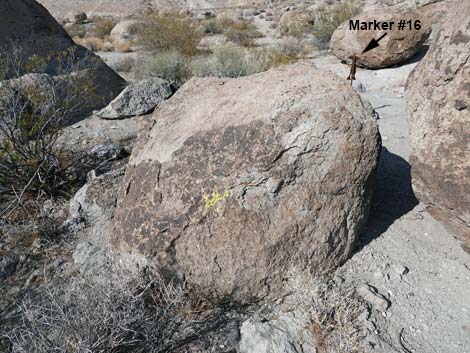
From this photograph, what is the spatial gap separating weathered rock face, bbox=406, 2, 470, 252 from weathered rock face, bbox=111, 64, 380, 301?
14.0 inches

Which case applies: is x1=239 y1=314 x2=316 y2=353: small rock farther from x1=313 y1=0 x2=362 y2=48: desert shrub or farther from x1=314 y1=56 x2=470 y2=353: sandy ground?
x1=313 y1=0 x2=362 y2=48: desert shrub

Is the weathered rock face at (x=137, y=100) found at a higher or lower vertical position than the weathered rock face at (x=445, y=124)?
lower

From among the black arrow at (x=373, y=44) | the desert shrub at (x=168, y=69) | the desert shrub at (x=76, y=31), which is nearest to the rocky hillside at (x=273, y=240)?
the desert shrub at (x=168, y=69)

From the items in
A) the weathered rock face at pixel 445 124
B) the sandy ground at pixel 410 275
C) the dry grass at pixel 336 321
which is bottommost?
the sandy ground at pixel 410 275

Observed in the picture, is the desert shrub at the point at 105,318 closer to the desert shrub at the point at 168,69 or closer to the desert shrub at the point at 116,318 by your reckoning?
the desert shrub at the point at 116,318

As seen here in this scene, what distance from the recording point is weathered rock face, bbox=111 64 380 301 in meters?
2.26

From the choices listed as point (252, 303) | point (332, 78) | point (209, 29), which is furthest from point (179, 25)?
point (252, 303)

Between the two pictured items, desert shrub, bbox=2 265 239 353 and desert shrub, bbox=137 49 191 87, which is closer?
desert shrub, bbox=2 265 239 353

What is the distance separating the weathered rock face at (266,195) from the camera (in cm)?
226

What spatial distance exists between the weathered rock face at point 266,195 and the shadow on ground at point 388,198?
395 millimetres

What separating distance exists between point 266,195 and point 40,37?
6.46 meters

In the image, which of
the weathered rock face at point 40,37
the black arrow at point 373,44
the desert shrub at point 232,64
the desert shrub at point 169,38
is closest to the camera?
the weathered rock face at point 40,37

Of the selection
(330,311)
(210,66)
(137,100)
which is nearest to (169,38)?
(210,66)

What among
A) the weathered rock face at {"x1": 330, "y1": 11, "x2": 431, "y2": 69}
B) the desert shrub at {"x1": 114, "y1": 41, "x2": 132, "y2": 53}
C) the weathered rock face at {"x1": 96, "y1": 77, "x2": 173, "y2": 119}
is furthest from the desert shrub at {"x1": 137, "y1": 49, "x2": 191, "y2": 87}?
the desert shrub at {"x1": 114, "y1": 41, "x2": 132, "y2": 53}
